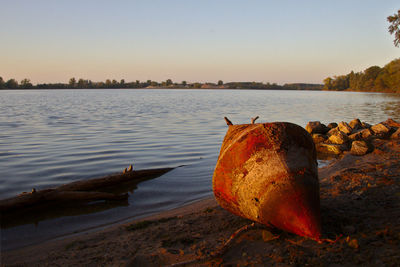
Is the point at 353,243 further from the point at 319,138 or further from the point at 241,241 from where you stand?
the point at 319,138

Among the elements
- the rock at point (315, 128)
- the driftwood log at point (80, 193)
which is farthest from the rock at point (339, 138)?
the driftwood log at point (80, 193)

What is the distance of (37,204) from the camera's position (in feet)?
17.5

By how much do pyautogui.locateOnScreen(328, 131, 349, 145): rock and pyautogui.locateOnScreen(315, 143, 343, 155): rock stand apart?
406 millimetres

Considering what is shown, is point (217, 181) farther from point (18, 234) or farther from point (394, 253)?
point (18, 234)

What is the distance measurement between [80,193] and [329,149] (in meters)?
9.19

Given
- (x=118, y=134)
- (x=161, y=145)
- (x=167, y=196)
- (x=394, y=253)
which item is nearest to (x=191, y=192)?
(x=167, y=196)

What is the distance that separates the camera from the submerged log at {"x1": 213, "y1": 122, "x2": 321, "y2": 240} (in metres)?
3.18

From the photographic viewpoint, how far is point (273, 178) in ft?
11.0

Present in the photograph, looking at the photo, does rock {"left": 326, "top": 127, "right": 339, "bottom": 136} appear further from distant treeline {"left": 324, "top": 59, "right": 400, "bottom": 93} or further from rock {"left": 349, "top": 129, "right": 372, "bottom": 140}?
distant treeline {"left": 324, "top": 59, "right": 400, "bottom": 93}

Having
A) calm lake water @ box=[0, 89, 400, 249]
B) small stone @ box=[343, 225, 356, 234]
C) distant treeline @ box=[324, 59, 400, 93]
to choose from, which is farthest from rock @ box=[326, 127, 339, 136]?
distant treeline @ box=[324, 59, 400, 93]

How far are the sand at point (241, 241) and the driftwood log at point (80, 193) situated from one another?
112 cm

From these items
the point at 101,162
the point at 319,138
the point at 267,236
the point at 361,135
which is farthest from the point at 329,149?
the point at 267,236

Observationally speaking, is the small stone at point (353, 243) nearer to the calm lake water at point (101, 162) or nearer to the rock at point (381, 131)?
the calm lake water at point (101, 162)

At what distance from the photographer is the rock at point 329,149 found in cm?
1060
